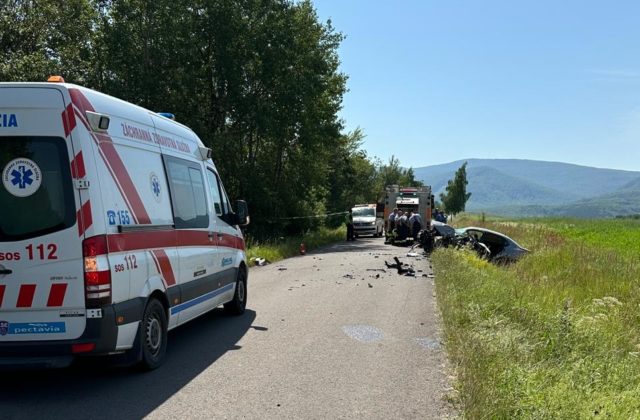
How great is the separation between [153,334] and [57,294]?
1.33 m

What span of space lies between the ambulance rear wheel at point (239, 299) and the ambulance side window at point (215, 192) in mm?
1345

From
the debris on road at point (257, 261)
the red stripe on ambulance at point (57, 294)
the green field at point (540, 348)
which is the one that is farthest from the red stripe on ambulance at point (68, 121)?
the debris on road at point (257, 261)

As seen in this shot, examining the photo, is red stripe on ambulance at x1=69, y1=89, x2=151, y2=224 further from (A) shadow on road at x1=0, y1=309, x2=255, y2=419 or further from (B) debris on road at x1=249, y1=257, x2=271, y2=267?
(B) debris on road at x1=249, y1=257, x2=271, y2=267

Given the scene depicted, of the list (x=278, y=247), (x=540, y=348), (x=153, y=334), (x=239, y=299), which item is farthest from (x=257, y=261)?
(x=540, y=348)

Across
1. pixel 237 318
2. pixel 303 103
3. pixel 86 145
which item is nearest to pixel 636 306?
pixel 237 318

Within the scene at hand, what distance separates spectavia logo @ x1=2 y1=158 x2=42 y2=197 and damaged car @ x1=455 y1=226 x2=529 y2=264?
15.8m

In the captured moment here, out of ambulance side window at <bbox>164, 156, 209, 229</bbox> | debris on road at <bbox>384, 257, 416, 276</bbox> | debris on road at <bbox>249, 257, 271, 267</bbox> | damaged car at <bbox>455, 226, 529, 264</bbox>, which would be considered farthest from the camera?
damaged car at <bbox>455, 226, 529, 264</bbox>

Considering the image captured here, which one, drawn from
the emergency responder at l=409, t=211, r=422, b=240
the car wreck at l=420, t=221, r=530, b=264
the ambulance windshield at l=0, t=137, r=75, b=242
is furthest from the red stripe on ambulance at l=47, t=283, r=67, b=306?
the emergency responder at l=409, t=211, r=422, b=240

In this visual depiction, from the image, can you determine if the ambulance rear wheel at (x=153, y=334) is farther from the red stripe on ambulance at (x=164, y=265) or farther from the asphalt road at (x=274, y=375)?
the red stripe on ambulance at (x=164, y=265)

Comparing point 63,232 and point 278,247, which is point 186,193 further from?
point 278,247

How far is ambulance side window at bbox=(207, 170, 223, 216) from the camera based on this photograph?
8.24 m

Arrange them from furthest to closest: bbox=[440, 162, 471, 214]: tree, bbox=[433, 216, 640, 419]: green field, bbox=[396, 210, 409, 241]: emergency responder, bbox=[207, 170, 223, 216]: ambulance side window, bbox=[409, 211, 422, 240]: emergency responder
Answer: bbox=[440, 162, 471, 214]: tree < bbox=[396, 210, 409, 241]: emergency responder < bbox=[409, 211, 422, 240]: emergency responder < bbox=[207, 170, 223, 216]: ambulance side window < bbox=[433, 216, 640, 419]: green field

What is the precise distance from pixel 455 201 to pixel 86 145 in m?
86.9

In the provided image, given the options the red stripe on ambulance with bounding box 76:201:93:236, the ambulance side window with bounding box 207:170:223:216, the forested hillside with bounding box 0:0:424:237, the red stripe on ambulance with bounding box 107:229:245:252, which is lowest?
the red stripe on ambulance with bounding box 107:229:245:252
